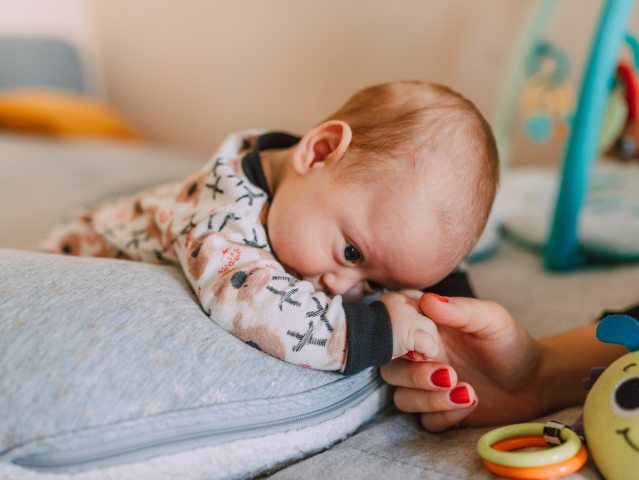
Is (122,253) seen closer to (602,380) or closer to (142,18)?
(602,380)

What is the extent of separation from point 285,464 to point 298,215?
276 millimetres

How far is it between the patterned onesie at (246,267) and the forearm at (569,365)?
21 cm

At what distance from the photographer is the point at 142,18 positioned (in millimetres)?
2832

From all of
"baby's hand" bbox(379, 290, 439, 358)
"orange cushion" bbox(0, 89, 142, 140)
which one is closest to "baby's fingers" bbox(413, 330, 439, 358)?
"baby's hand" bbox(379, 290, 439, 358)

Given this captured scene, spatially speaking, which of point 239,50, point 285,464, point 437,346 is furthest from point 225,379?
point 239,50

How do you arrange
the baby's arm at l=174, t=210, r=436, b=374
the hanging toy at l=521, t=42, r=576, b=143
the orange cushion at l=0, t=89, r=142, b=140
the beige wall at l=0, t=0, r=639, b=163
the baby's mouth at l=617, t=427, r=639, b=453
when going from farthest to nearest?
1. the orange cushion at l=0, t=89, r=142, b=140
2. the beige wall at l=0, t=0, r=639, b=163
3. the hanging toy at l=521, t=42, r=576, b=143
4. the baby's arm at l=174, t=210, r=436, b=374
5. the baby's mouth at l=617, t=427, r=639, b=453

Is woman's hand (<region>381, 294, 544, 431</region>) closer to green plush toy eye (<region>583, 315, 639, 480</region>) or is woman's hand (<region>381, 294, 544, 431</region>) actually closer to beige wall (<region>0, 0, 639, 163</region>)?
green plush toy eye (<region>583, 315, 639, 480</region>)

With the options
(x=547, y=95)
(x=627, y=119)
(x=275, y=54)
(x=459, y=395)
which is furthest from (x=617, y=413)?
(x=275, y=54)

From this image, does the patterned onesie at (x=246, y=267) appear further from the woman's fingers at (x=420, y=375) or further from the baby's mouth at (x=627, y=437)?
the baby's mouth at (x=627, y=437)

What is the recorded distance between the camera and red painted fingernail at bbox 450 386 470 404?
2.11 ft

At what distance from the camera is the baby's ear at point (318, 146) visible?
2.53ft

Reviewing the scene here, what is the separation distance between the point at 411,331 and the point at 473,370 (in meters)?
0.13

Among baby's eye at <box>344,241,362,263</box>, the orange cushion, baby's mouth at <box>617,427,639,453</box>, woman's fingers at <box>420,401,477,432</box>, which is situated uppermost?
baby's eye at <box>344,241,362,263</box>

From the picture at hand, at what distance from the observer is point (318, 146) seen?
79 centimetres
